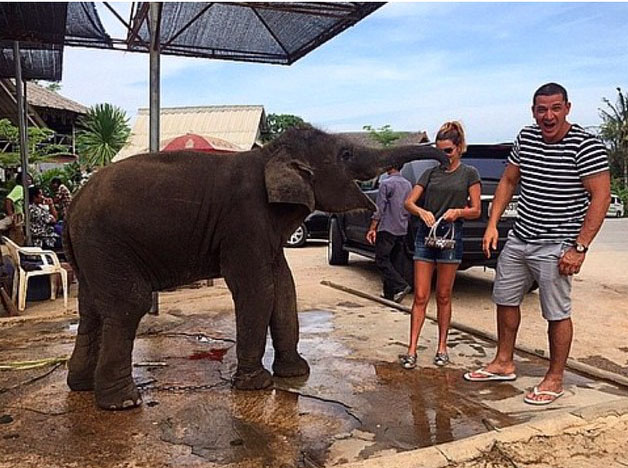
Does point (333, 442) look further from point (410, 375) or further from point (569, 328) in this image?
point (569, 328)

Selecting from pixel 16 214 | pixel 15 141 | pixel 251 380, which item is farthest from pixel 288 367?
pixel 15 141

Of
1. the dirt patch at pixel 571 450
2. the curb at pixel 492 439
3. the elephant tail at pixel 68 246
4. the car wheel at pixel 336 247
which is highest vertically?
the elephant tail at pixel 68 246

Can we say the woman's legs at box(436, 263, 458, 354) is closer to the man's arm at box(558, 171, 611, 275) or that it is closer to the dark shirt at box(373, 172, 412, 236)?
the man's arm at box(558, 171, 611, 275)

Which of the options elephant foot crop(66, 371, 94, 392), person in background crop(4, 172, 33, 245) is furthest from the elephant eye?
person in background crop(4, 172, 33, 245)

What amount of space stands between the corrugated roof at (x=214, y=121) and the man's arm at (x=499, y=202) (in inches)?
932

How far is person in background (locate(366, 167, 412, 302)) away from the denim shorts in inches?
119

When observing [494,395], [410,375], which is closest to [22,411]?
[410,375]

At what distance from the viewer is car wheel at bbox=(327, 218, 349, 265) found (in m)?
12.0

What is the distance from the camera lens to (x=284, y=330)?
504 cm

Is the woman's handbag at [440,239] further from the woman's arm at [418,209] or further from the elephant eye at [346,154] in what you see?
the elephant eye at [346,154]

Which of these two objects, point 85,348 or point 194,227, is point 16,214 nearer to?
point 85,348

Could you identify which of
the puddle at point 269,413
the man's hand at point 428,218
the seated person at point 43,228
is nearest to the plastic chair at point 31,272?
the seated person at point 43,228

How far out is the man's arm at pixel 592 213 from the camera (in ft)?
13.6

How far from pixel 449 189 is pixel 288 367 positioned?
1.86m
